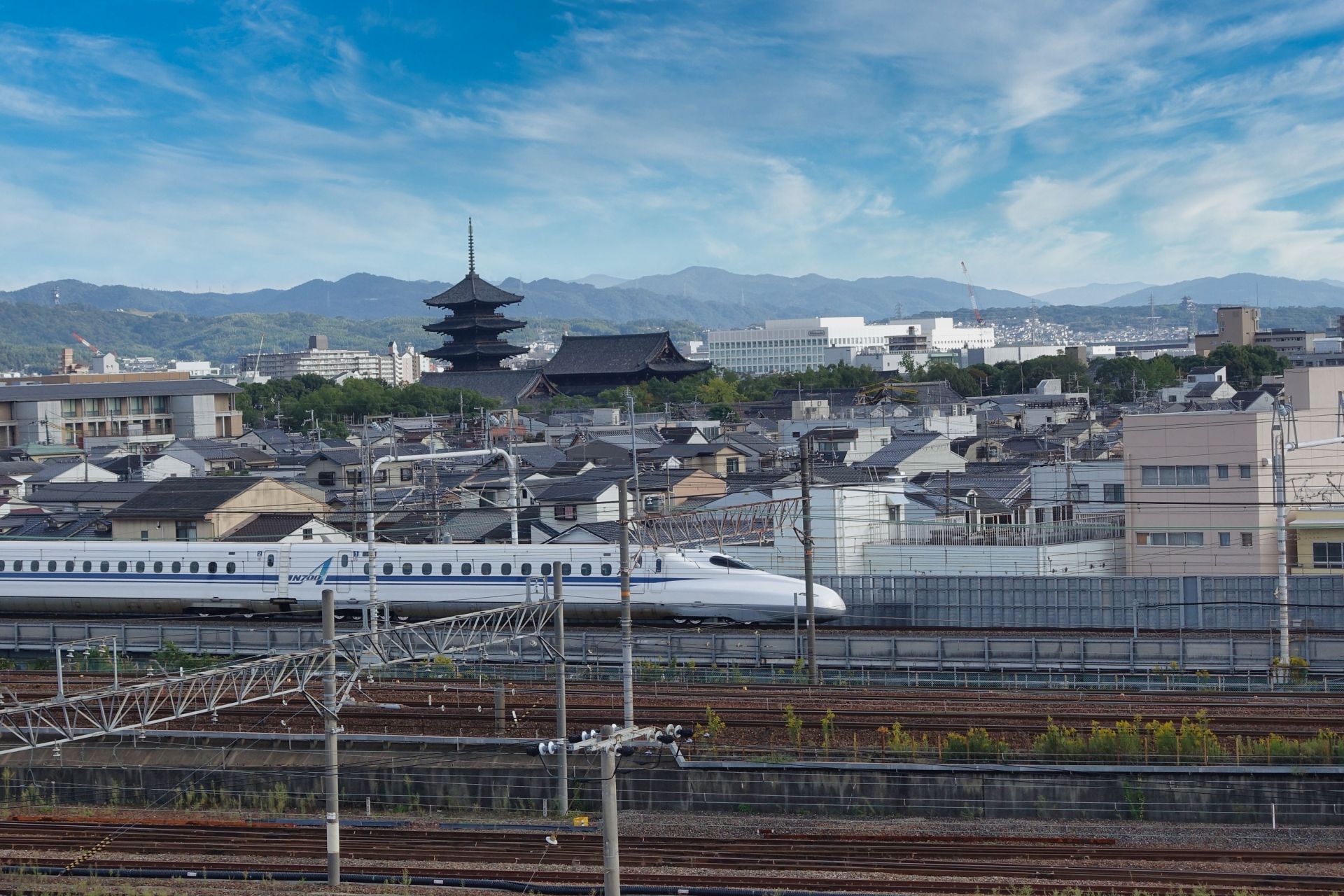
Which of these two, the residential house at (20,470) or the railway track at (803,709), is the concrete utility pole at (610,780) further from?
the residential house at (20,470)

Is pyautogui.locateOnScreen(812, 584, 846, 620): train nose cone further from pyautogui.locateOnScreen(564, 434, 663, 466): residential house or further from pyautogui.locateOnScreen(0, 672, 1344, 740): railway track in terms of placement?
pyautogui.locateOnScreen(564, 434, 663, 466): residential house

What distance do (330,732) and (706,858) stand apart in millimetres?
4155

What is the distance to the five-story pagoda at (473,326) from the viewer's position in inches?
4023

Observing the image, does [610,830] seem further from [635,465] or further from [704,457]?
[704,457]

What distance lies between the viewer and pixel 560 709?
15844mm

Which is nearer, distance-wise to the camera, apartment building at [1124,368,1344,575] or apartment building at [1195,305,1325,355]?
apartment building at [1124,368,1344,575]

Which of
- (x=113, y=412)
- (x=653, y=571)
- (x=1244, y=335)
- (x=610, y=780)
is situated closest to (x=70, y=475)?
(x=653, y=571)

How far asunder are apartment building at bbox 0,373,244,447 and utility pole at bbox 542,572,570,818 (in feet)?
184

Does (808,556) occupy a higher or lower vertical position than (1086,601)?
higher

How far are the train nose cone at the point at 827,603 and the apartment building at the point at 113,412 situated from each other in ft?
168

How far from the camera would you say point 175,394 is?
7394cm

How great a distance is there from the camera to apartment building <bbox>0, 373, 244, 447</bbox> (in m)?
70.2

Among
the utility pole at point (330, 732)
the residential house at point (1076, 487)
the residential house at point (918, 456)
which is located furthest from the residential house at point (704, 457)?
the utility pole at point (330, 732)

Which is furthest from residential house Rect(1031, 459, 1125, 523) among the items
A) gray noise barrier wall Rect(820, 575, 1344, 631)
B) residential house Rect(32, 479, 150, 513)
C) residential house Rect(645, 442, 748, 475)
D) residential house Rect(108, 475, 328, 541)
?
residential house Rect(32, 479, 150, 513)
